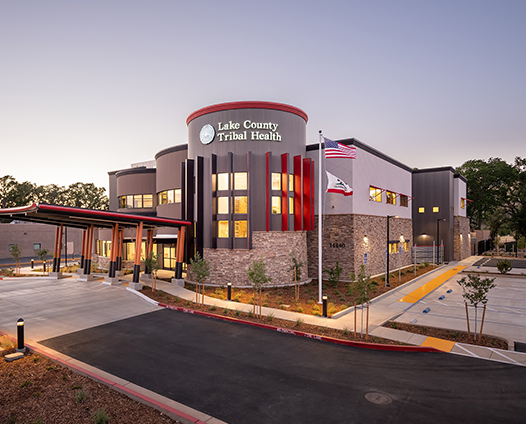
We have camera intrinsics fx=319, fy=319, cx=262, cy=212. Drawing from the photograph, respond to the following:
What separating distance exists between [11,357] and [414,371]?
13.5m

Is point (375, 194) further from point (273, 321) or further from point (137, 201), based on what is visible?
point (137, 201)

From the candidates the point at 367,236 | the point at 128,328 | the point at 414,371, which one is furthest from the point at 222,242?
the point at 414,371

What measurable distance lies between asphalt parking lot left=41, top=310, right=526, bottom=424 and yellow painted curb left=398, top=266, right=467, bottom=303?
1067cm

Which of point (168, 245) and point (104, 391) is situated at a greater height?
point (168, 245)

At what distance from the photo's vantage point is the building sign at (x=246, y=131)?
86.2 ft

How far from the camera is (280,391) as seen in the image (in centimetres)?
895

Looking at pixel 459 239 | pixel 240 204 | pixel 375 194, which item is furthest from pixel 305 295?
pixel 459 239

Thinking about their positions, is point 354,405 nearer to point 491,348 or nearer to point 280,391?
point 280,391

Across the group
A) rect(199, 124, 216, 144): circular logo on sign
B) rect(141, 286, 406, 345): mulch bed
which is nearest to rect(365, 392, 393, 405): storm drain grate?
rect(141, 286, 406, 345): mulch bed

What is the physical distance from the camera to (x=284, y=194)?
87.9ft

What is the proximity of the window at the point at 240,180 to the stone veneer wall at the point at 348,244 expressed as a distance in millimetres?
8069

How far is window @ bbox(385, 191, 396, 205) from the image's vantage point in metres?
35.3

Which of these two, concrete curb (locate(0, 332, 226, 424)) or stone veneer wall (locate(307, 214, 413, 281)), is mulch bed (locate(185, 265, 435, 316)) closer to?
stone veneer wall (locate(307, 214, 413, 281))

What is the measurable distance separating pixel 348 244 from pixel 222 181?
12.3 meters
